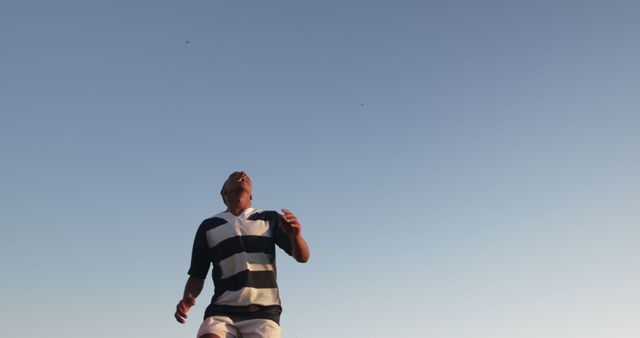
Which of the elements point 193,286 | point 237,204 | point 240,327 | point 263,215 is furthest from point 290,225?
point 193,286

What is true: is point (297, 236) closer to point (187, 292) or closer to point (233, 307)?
point (233, 307)

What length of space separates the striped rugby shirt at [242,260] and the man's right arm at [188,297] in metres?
0.08

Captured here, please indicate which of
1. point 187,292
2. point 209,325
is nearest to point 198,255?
point 187,292

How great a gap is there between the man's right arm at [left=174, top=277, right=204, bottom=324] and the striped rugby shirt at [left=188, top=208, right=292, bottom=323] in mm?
79

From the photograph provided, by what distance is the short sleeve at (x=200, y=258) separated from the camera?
260 inches

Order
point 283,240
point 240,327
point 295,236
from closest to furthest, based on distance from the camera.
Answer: point 240,327
point 295,236
point 283,240

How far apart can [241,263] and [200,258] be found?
573 millimetres

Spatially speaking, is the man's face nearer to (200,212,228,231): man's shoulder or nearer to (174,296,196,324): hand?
(200,212,228,231): man's shoulder

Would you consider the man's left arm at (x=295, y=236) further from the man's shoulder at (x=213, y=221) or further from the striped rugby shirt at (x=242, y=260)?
the man's shoulder at (x=213, y=221)

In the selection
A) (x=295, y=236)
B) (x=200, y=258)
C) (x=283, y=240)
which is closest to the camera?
(x=295, y=236)

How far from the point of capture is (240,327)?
613 cm

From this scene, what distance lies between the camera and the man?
6133 mm

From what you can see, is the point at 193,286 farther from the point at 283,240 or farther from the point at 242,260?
the point at 283,240

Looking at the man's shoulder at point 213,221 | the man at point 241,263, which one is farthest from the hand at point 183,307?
the man's shoulder at point 213,221
